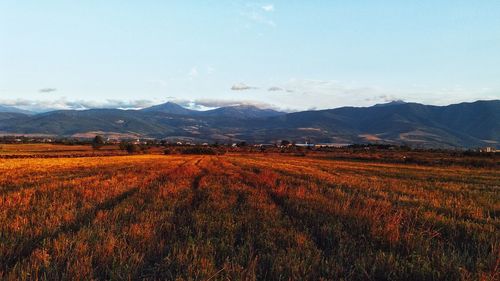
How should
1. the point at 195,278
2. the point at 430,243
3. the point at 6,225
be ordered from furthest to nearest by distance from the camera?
1. the point at 6,225
2. the point at 430,243
3. the point at 195,278

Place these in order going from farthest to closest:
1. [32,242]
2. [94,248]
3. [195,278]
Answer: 1. [32,242]
2. [94,248]
3. [195,278]

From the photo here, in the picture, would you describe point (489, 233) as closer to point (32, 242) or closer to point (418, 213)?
point (418, 213)

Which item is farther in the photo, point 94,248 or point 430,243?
point 430,243

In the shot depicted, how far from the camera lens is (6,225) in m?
7.69

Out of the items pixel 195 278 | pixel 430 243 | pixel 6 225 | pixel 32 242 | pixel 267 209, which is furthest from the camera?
pixel 267 209

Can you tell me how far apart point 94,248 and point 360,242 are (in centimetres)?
500

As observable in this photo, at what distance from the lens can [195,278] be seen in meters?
5.14

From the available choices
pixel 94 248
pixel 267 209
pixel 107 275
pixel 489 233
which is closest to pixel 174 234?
pixel 94 248

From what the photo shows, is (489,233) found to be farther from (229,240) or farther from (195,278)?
(195,278)

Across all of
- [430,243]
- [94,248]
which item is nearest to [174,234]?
[94,248]

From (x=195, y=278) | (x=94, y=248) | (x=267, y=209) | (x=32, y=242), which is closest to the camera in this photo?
(x=195, y=278)

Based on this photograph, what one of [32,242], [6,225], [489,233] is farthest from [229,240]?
[489,233]

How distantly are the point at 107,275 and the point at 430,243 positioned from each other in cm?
604

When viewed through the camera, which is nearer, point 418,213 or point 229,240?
point 229,240
